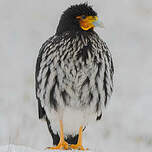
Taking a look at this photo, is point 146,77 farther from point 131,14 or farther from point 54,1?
point 54,1

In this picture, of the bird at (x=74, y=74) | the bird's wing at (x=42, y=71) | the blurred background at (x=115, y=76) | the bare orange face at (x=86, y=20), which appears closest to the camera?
the bird at (x=74, y=74)

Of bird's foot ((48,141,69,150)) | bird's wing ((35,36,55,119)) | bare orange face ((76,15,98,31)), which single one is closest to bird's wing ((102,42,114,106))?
bare orange face ((76,15,98,31))

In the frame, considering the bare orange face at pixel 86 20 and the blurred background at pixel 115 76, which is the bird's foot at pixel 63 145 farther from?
the bare orange face at pixel 86 20

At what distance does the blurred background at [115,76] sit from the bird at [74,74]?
1.60 metres


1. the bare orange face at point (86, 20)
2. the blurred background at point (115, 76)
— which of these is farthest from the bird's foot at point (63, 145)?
the bare orange face at point (86, 20)

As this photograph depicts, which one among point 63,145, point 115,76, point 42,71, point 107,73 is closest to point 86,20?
point 107,73

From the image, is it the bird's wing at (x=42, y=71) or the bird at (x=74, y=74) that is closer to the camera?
the bird at (x=74, y=74)

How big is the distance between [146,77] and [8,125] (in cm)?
451

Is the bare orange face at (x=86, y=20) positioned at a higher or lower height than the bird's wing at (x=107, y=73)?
higher

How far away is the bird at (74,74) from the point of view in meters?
8.16

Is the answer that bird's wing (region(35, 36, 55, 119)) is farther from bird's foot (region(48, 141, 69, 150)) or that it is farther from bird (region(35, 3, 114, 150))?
bird's foot (region(48, 141, 69, 150))

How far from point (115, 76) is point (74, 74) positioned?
25.3ft

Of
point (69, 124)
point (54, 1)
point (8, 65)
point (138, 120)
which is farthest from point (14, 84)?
point (69, 124)

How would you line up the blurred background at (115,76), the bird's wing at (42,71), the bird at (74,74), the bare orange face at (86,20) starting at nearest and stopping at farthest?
the bird at (74,74) → the bird's wing at (42,71) → the bare orange face at (86,20) → the blurred background at (115,76)
